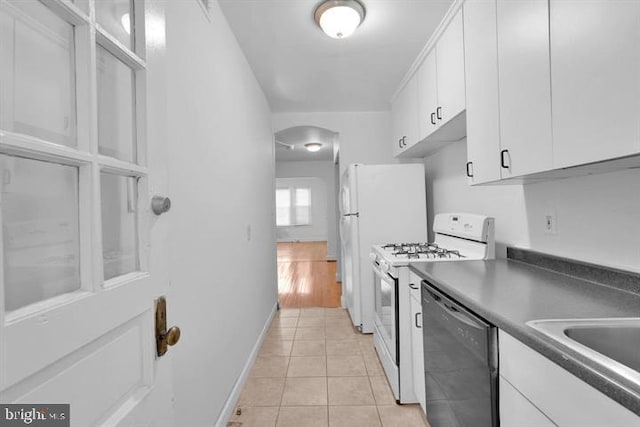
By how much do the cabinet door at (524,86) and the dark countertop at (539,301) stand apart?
1.57 feet

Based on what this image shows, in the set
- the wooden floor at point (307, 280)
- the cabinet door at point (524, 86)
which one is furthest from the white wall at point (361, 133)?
the cabinet door at point (524, 86)

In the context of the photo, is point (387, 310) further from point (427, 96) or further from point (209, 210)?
point (427, 96)

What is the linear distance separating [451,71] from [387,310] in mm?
1638

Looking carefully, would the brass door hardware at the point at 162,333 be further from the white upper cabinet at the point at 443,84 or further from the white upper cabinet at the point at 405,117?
the white upper cabinet at the point at 405,117

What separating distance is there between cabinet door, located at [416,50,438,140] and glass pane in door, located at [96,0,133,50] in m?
2.01

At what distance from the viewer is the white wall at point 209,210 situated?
1.33 m

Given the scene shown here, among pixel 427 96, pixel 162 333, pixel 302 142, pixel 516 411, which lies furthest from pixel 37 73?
pixel 302 142

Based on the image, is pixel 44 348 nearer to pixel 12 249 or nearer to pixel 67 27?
pixel 12 249

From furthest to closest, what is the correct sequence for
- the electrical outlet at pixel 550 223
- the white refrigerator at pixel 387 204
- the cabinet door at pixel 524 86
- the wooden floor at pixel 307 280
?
the wooden floor at pixel 307 280 < the white refrigerator at pixel 387 204 < the electrical outlet at pixel 550 223 < the cabinet door at pixel 524 86

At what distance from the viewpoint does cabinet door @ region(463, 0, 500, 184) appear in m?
1.53

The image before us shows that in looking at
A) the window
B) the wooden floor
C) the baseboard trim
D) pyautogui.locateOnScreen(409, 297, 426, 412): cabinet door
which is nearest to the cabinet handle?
pyautogui.locateOnScreen(409, 297, 426, 412): cabinet door

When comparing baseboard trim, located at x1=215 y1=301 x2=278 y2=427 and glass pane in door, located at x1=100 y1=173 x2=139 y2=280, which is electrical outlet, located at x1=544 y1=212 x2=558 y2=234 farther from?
baseboard trim, located at x1=215 y1=301 x2=278 y2=427

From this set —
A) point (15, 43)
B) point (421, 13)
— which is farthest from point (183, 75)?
point (421, 13)

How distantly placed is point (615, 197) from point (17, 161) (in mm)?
1825
